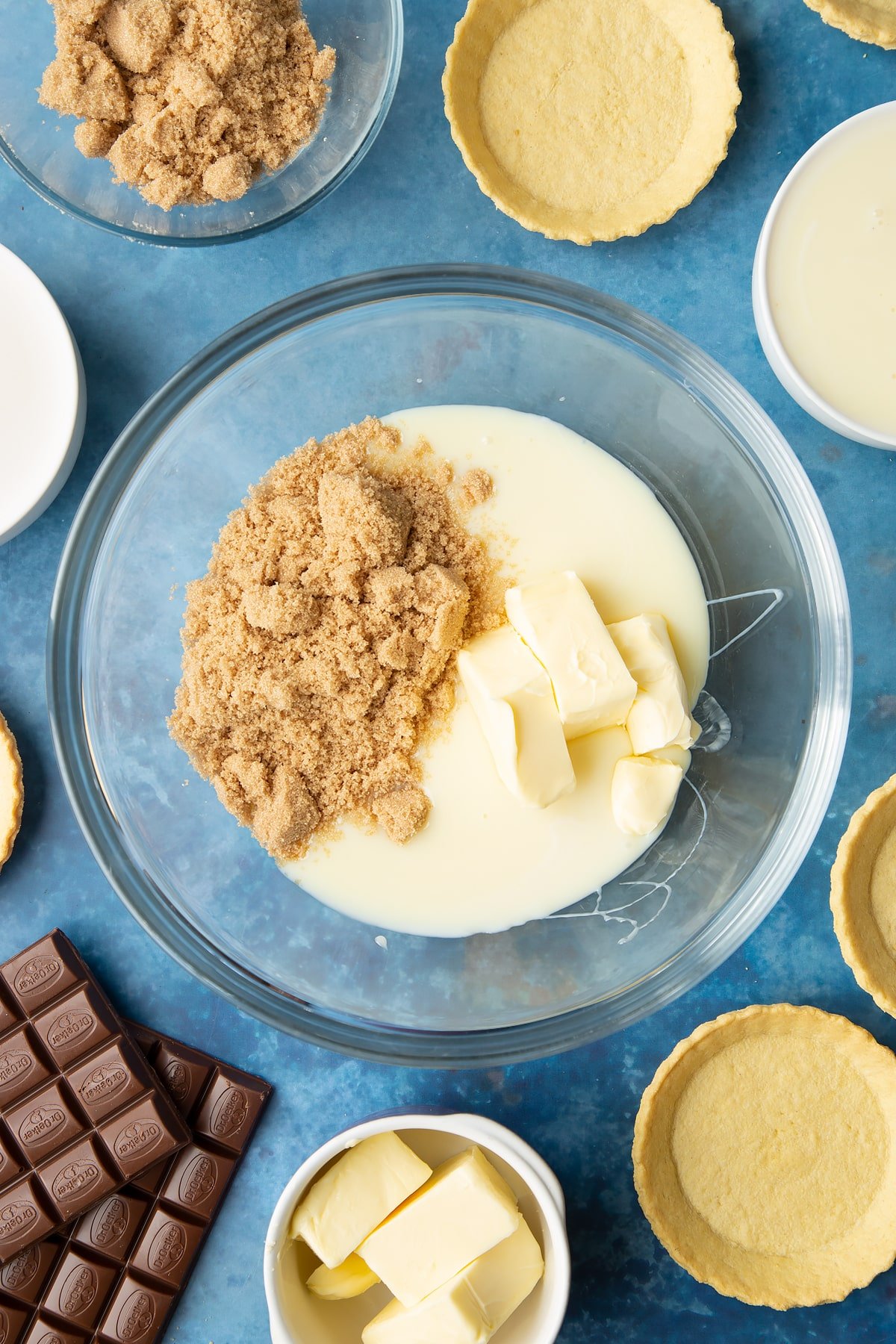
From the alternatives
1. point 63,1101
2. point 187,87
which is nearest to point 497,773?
point 63,1101

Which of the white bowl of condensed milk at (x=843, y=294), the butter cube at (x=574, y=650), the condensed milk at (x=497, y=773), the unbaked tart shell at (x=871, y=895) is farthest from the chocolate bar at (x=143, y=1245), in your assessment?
the white bowl of condensed milk at (x=843, y=294)

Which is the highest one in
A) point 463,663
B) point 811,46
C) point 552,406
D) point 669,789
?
point 811,46

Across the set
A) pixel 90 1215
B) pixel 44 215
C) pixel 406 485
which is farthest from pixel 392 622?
pixel 90 1215

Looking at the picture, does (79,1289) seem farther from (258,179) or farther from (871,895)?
(258,179)

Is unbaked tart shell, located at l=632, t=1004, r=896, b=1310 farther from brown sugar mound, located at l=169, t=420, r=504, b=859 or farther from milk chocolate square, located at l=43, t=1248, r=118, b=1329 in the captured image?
milk chocolate square, located at l=43, t=1248, r=118, b=1329

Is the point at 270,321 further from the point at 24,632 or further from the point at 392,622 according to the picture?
the point at 24,632

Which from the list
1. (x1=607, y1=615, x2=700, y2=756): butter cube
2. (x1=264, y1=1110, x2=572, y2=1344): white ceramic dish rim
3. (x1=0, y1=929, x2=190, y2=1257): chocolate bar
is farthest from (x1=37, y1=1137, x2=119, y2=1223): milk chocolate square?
(x1=607, y1=615, x2=700, y2=756): butter cube
